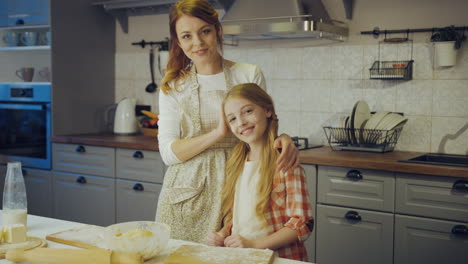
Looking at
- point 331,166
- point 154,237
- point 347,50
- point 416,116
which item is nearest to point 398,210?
point 331,166

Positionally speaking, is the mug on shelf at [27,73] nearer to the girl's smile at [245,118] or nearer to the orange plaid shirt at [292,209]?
the girl's smile at [245,118]

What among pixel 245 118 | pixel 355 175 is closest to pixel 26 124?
pixel 355 175

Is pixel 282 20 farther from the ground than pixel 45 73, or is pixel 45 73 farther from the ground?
pixel 282 20

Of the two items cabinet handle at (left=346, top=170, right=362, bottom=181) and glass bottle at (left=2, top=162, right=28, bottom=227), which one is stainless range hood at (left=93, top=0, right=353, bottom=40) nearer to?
cabinet handle at (left=346, top=170, right=362, bottom=181)

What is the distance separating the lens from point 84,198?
141 inches

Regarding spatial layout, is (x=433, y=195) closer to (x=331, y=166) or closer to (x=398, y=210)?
(x=398, y=210)

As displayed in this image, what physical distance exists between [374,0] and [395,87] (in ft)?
1.71

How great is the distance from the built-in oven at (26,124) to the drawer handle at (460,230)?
2.61m

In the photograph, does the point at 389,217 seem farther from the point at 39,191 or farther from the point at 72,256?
the point at 39,191

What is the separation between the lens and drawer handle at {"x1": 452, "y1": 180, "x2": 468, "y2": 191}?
7.83 ft

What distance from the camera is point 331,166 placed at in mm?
2709

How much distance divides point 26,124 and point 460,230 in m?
2.90

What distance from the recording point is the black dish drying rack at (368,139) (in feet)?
9.51

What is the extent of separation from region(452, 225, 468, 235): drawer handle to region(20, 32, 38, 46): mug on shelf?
9.64ft
